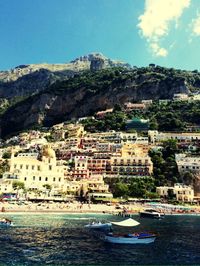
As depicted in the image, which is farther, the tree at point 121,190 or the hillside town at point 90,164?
the hillside town at point 90,164

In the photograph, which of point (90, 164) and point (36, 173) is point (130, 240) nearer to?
point (36, 173)

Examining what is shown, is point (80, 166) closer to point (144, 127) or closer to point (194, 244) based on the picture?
point (144, 127)

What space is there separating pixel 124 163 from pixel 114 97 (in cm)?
7413

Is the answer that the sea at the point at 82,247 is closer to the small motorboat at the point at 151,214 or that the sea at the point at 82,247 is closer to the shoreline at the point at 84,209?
the small motorboat at the point at 151,214

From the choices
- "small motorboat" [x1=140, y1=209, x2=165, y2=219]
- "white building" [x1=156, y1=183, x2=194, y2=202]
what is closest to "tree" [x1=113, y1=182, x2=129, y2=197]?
"white building" [x1=156, y1=183, x2=194, y2=202]

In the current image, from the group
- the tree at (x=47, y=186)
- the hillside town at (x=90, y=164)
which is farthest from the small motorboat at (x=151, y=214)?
the tree at (x=47, y=186)

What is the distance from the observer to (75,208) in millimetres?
88562

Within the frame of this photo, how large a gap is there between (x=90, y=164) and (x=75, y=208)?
3365 centimetres

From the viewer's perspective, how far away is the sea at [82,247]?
38500 millimetres

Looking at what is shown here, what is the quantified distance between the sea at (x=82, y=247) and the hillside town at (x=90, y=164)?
126 ft

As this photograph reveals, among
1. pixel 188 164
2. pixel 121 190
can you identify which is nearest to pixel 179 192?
pixel 188 164

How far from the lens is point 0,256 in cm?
3878

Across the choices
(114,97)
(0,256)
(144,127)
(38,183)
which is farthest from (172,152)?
(0,256)

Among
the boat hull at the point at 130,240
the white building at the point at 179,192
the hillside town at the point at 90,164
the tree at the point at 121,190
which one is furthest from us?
the white building at the point at 179,192
